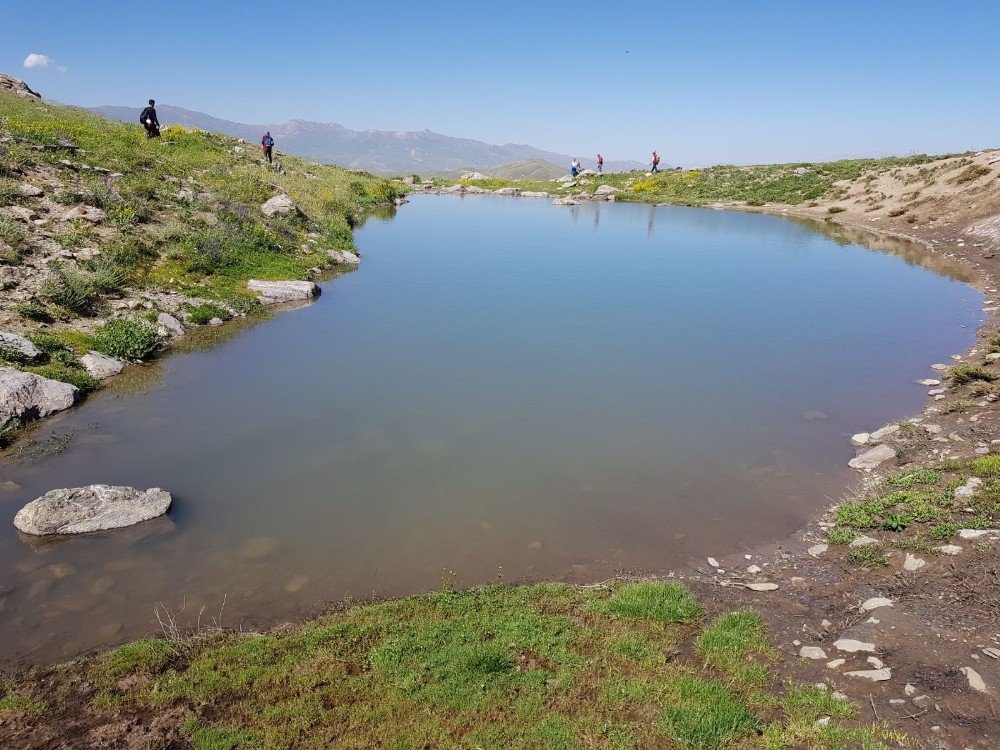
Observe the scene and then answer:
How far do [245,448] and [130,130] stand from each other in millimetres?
40940

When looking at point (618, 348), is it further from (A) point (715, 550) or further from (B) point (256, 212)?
(B) point (256, 212)

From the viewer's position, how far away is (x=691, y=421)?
15.2 m

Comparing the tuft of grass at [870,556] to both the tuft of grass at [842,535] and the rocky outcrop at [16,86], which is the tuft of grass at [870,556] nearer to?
the tuft of grass at [842,535]

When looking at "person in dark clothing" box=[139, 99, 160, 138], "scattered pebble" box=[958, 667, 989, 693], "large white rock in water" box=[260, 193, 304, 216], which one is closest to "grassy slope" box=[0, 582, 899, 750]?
"scattered pebble" box=[958, 667, 989, 693]

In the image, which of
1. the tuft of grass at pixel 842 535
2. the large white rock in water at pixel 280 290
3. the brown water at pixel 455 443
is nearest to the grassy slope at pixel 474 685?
the brown water at pixel 455 443

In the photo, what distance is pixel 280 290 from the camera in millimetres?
25266

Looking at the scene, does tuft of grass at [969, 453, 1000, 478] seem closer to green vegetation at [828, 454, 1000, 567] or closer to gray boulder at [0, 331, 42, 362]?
green vegetation at [828, 454, 1000, 567]

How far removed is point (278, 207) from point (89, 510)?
27.0 m

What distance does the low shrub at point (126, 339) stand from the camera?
691 inches

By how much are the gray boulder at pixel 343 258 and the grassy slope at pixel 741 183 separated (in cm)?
4739

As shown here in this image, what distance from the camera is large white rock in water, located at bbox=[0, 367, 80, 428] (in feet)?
43.3

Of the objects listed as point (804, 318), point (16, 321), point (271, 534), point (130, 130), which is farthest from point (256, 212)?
point (804, 318)

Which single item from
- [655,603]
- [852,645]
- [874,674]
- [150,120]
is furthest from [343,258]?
[874,674]

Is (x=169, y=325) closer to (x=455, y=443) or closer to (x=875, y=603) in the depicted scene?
(x=455, y=443)
